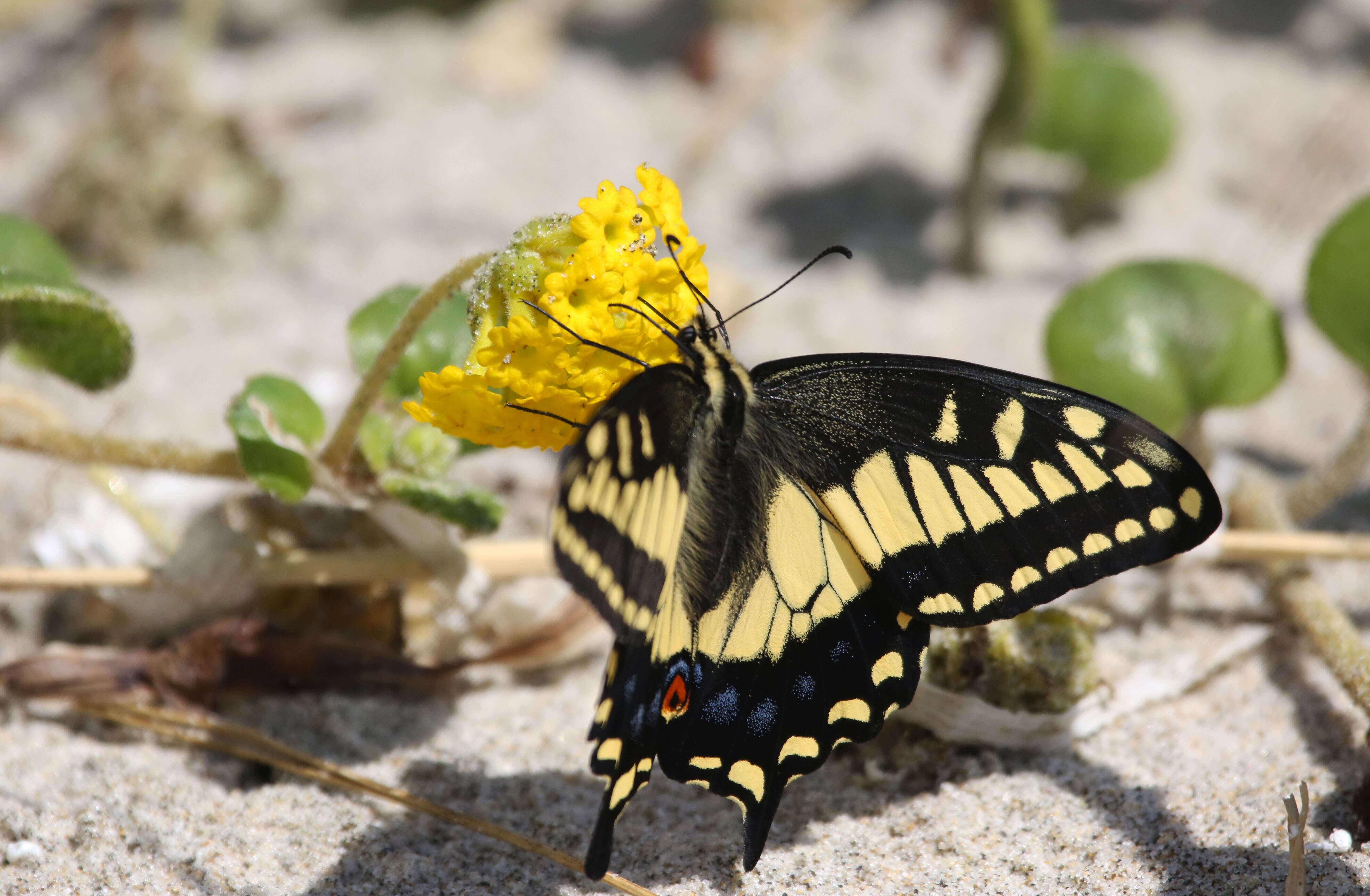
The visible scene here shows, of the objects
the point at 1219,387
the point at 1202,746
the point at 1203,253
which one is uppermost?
the point at 1203,253

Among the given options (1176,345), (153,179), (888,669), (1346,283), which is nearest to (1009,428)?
(888,669)

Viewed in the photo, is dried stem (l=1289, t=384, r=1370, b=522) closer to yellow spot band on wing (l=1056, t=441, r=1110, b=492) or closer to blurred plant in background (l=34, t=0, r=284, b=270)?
yellow spot band on wing (l=1056, t=441, r=1110, b=492)

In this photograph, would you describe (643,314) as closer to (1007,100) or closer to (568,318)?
(568,318)

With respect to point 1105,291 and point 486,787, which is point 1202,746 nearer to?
point 1105,291

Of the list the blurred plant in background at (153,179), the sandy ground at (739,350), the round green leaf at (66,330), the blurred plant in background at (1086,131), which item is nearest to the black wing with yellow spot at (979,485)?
the sandy ground at (739,350)

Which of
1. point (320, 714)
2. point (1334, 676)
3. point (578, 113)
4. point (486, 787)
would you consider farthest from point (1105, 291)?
point (578, 113)

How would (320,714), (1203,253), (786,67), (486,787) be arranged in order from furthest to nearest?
(786,67), (1203,253), (320,714), (486,787)

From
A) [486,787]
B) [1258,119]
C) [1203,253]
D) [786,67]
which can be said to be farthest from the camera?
[786,67]
